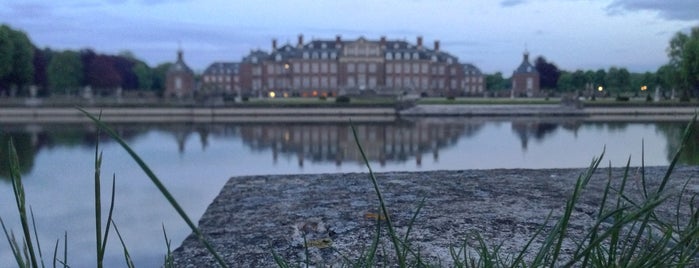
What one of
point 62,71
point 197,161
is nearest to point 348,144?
point 197,161

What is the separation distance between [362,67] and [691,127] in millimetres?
57912

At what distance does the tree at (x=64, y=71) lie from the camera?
48969mm

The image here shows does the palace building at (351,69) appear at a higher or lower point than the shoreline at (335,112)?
higher

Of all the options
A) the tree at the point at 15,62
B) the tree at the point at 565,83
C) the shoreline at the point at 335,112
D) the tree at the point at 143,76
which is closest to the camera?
the shoreline at the point at 335,112

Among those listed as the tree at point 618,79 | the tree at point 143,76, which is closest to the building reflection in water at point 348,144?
the tree at point 618,79

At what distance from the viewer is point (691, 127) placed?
2.57ft

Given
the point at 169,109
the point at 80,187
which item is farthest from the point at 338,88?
the point at 80,187

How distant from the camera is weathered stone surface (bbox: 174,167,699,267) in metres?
2.55

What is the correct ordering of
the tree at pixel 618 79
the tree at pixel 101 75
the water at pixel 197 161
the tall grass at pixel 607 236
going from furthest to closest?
the tree at pixel 101 75, the tree at pixel 618 79, the water at pixel 197 161, the tall grass at pixel 607 236

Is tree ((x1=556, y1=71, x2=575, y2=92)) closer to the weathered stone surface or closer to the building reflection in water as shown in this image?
the building reflection in water

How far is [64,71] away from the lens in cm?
4934

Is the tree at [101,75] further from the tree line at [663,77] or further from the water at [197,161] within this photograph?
the tree line at [663,77]

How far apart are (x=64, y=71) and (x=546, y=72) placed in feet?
139

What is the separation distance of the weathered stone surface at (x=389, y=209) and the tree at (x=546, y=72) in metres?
51.6
